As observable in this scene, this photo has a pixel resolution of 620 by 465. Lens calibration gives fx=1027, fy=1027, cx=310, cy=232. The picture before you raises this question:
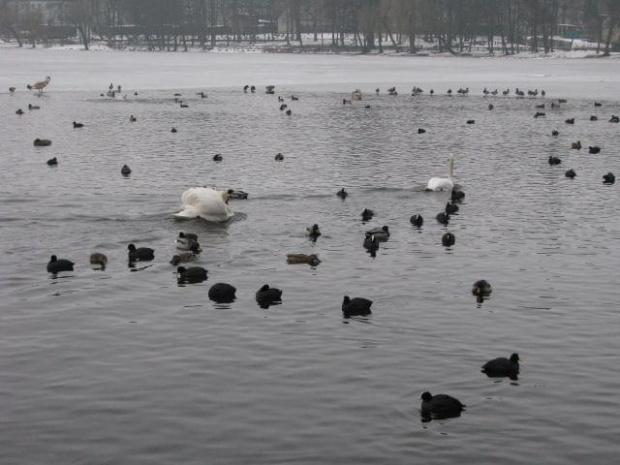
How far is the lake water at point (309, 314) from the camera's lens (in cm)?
1617

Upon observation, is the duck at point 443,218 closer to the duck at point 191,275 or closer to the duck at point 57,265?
the duck at point 191,275

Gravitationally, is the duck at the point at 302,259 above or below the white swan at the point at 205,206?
below

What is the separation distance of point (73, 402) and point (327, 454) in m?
4.71

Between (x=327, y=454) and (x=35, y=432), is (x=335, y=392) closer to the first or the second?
(x=327, y=454)

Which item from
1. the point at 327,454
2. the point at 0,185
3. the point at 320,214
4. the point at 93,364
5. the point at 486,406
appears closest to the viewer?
the point at 327,454

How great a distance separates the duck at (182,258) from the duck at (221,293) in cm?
332

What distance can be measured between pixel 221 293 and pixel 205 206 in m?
9.01

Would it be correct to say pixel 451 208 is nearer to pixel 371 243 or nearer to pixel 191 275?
pixel 371 243

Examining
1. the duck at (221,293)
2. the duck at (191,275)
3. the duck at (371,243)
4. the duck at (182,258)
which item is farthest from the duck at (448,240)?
the duck at (221,293)

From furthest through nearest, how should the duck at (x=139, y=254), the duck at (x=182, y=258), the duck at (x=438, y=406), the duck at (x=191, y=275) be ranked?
1. the duck at (x=139, y=254)
2. the duck at (x=182, y=258)
3. the duck at (x=191, y=275)
4. the duck at (x=438, y=406)

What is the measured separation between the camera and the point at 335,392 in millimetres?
17906

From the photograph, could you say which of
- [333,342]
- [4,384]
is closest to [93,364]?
[4,384]

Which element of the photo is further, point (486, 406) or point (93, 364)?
point (93, 364)

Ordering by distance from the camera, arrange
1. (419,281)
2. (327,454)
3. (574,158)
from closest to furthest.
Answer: (327,454), (419,281), (574,158)
